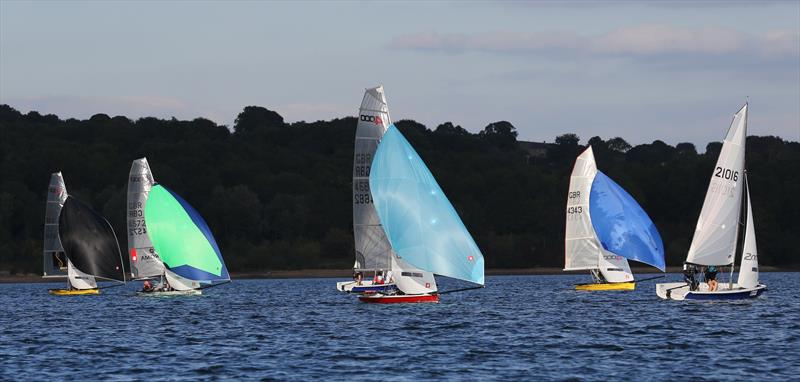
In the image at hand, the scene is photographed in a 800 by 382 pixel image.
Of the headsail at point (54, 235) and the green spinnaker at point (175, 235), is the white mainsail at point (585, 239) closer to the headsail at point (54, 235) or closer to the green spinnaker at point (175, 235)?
the green spinnaker at point (175, 235)

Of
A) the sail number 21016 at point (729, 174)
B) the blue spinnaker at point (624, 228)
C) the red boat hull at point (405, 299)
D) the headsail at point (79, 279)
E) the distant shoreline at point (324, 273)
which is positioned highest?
the sail number 21016 at point (729, 174)

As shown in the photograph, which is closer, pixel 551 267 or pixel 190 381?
pixel 190 381

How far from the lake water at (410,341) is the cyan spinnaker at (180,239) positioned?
13.7ft

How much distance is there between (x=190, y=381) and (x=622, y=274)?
5274 centimetres

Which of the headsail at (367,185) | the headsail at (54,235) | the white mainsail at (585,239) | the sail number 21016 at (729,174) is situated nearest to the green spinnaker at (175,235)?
the headsail at (54,235)

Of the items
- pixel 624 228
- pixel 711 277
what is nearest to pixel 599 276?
pixel 624 228

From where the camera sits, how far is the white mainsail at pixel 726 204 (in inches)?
2576

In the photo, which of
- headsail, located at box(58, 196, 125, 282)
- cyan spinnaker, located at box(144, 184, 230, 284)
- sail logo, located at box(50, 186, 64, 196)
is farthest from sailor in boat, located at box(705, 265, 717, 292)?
sail logo, located at box(50, 186, 64, 196)

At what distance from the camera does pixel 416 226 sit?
63.2 meters

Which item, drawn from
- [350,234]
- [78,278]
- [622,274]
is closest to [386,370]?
[622,274]

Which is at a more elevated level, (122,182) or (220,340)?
(122,182)

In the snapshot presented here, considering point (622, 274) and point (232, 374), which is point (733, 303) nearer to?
point (622, 274)

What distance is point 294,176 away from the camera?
7402 inches

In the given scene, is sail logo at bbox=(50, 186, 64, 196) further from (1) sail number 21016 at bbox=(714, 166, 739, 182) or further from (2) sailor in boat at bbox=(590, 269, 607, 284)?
(1) sail number 21016 at bbox=(714, 166, 739, 182)
